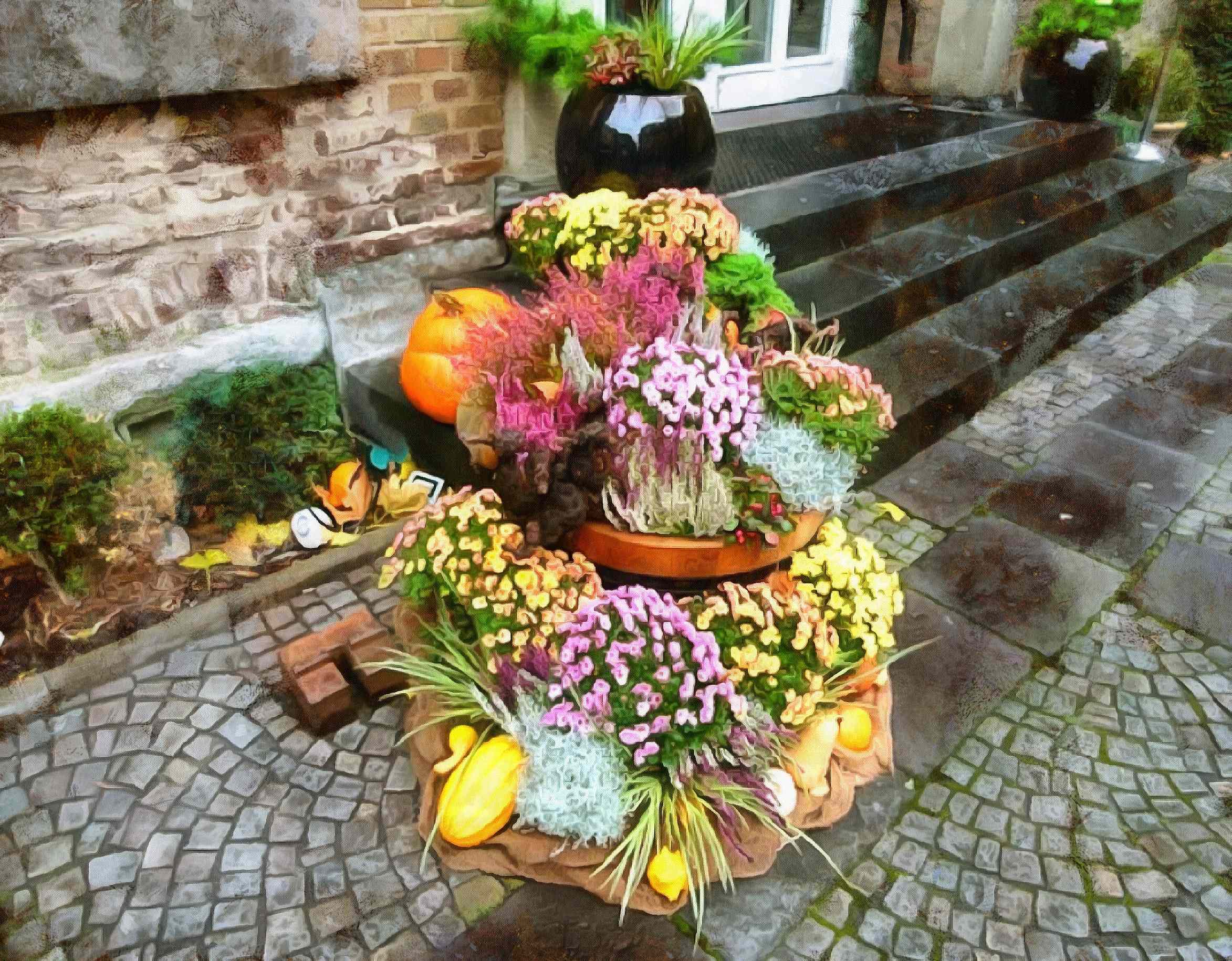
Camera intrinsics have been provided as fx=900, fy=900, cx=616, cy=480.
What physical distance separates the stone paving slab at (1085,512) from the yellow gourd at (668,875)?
6.93 ft

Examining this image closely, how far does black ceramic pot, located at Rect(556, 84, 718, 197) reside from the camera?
344 centimetres

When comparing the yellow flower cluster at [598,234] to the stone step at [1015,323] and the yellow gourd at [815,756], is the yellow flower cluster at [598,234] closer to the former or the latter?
the stone step at [1015,323]

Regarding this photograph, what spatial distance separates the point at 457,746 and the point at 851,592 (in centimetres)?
112

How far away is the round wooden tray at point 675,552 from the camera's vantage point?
2.47m

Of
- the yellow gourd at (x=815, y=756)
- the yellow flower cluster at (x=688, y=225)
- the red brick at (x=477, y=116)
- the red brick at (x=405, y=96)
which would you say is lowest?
the yellow gourd at (x=815, y=756)

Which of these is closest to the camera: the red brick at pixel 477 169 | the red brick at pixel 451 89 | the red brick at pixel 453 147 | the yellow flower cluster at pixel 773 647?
the yellow flower cluster at pixel 773 647

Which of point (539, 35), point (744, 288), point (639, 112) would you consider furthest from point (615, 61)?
point (744, 288)

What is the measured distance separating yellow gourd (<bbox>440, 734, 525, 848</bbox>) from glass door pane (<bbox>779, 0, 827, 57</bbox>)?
5147mm

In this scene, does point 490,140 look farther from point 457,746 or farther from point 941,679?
point 941,679

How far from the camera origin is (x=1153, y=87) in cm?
703

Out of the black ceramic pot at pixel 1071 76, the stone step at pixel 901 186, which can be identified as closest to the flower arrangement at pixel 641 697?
the stone step at pixel 901 186

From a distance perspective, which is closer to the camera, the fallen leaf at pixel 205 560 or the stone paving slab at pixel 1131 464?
the fallen leaf at pixel 205 560

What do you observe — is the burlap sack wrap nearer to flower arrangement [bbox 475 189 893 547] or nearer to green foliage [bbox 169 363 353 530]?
flower arrangement [bbox 475 189 893 547]

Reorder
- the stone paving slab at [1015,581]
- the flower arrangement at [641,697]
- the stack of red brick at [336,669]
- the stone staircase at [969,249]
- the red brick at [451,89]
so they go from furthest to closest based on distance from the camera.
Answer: the stone staircase at [969,249], the red brick at [451,89], the stone paving slab at [1015,581], the stack of red brick at [336,669], the flower arrangement at [641,697]
